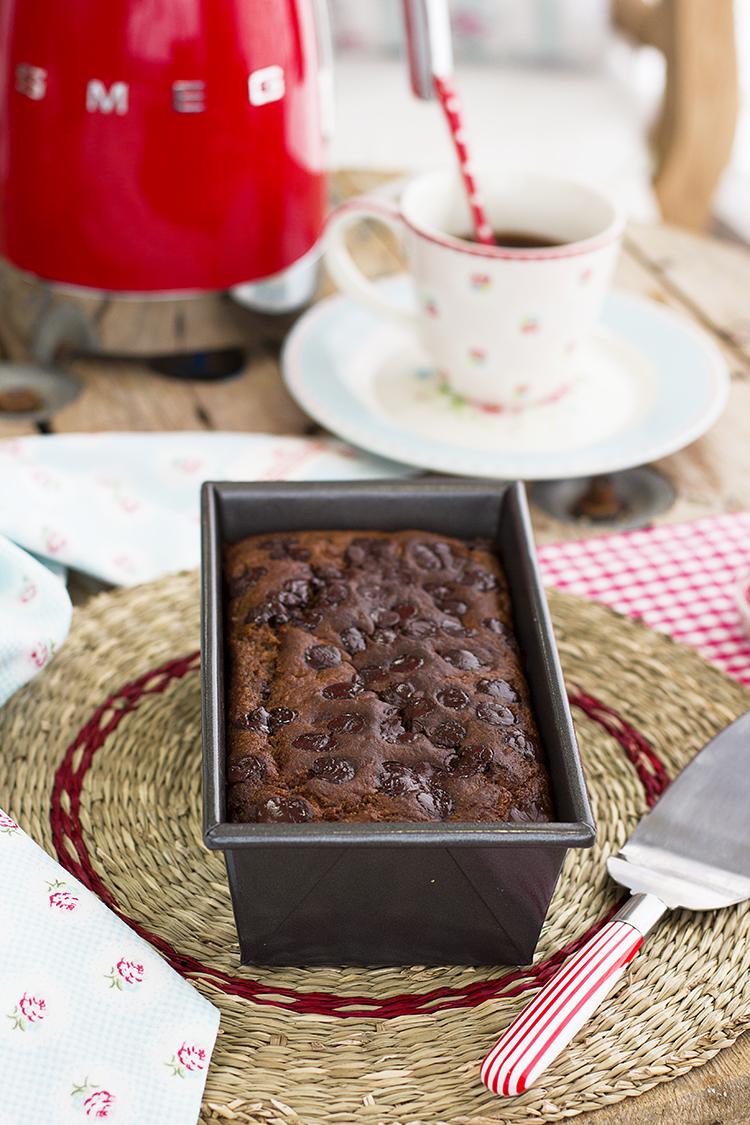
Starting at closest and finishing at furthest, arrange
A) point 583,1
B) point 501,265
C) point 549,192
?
point 501,265
point 549,192
point 583,1

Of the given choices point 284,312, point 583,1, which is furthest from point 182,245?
point 583,1

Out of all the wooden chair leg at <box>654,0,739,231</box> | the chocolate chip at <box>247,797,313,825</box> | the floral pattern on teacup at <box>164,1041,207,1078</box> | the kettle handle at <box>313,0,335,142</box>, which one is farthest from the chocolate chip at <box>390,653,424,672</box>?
the wooden chair leg at <box>654,0,739,231</box>

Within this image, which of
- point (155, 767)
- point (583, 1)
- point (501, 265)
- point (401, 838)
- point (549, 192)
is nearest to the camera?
point (401, 838)

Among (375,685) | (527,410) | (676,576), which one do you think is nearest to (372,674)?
(375,685)

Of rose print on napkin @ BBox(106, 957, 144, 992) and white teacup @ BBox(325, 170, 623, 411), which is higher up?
white teacup @ BBox(325, 170, 623, 411)

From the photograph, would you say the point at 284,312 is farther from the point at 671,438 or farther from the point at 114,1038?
the point at 114,1038

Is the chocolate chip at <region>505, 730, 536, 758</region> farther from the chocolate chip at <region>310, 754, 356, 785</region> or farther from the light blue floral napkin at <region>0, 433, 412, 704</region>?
the light blue floral napkin at <region>0, 433, 412, 704</region>
